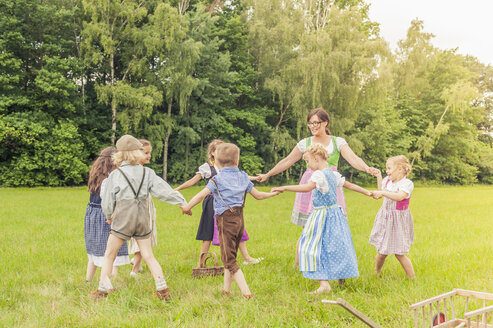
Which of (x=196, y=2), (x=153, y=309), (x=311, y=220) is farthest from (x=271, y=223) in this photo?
(x=196, y=2)

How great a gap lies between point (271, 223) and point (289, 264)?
17.1 feet

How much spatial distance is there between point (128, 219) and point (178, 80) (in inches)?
1007

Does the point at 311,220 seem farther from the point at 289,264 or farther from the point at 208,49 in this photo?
the point at 208,49

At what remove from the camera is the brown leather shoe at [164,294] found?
4.69 meters

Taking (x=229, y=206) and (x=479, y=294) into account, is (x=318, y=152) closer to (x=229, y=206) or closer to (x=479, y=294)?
(x=229, y=206)

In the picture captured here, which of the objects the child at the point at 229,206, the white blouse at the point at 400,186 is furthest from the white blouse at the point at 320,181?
the white blouse at the point at 400,186

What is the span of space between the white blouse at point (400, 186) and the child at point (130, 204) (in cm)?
281

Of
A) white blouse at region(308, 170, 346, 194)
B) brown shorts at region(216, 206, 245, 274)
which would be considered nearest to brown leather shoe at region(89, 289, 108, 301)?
brown shorts at region(216, 206, 245, 274)

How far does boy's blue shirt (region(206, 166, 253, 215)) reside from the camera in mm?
4750

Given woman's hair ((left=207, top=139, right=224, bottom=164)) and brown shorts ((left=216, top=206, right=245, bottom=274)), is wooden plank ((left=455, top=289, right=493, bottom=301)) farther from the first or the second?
woman's hair ((left=207, top=139, right=224, bottom=164))

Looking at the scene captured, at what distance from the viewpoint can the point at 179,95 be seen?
99.5 ft

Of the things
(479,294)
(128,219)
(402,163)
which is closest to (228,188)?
(128,219)

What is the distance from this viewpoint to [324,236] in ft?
15.8

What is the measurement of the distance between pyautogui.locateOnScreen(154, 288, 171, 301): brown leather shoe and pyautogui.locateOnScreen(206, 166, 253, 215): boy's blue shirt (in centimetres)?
110
